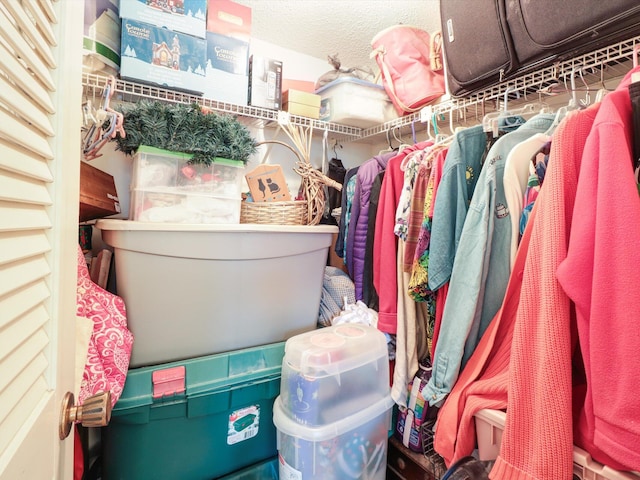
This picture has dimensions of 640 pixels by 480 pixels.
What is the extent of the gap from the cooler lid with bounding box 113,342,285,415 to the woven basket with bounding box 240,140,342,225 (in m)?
0.43

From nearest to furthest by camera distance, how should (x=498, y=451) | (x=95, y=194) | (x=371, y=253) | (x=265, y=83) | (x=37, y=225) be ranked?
(x=37, y=225)
(x=498, y=451)
(x=95, y=194)
(x=371, y=253)
(x=265, y=83)

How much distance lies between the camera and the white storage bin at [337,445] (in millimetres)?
863

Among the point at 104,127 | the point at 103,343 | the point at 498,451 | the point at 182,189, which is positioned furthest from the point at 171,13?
the point at 498,451

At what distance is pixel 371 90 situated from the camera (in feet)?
4.91

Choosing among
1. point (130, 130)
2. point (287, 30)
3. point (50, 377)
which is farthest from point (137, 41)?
point (50, 377)

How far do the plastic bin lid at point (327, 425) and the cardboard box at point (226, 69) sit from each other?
1.10 m

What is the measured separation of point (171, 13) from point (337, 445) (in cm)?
144

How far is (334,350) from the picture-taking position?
91cm

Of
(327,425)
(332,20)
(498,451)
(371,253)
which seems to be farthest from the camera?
(332,20)

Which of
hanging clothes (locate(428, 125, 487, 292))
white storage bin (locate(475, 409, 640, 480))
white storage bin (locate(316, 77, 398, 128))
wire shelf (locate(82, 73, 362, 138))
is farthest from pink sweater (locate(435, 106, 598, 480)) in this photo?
wire shelf (locate(82, 73, 362, 138))

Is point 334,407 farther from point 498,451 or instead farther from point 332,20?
point 332,20

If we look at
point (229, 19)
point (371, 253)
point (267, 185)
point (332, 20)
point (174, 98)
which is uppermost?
point (332, 20)

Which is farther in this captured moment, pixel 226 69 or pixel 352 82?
pixel 352 82

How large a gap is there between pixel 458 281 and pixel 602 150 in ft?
1.30
